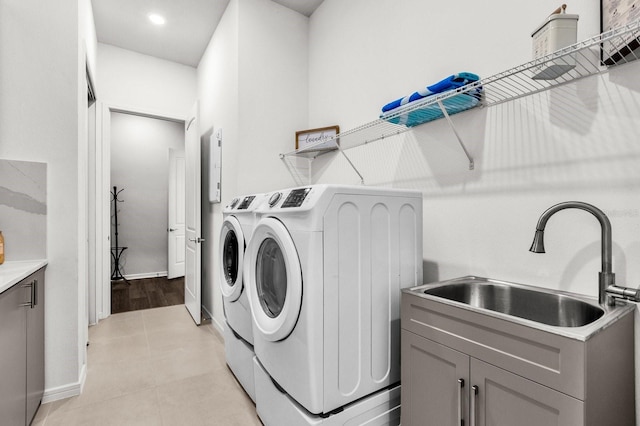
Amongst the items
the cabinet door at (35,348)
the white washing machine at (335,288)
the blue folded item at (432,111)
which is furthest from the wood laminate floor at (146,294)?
the blue folded item at (432,111)

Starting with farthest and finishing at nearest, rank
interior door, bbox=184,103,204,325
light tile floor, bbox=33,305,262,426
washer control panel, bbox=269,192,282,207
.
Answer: interior door, bbox=184,103,204,325 → light tile floor, bbox=33,305,262,426 → washer control panel, bbox=269,192,282,207

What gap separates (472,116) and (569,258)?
2.52 feet

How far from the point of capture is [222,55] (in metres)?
2.93

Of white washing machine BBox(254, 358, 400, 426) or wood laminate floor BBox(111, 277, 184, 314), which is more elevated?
white washing machine BBox(254, 358, 400, 426)

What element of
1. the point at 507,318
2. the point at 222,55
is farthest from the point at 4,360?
the point at 222,55

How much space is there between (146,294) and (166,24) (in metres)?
3.24

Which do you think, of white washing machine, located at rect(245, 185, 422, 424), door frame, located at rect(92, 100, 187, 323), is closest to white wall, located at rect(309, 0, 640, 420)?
→ white washing machine, located at rect(245, 185, 422, 424)

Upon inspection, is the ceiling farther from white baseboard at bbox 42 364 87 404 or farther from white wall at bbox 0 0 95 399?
white baseboard at bbox 42 364 87 404

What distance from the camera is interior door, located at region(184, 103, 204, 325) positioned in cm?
306

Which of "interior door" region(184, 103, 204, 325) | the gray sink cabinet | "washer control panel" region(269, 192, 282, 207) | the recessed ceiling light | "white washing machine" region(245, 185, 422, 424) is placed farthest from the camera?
"interior door" region(184, 103, 204, 325)

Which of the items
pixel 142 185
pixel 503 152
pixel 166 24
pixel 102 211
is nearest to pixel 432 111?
pixel 503 152

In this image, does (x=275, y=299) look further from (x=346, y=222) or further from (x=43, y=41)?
(x=43, y=41)

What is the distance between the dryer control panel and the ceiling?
221 cm

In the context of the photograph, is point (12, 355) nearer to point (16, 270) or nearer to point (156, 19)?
point (16, 270)
